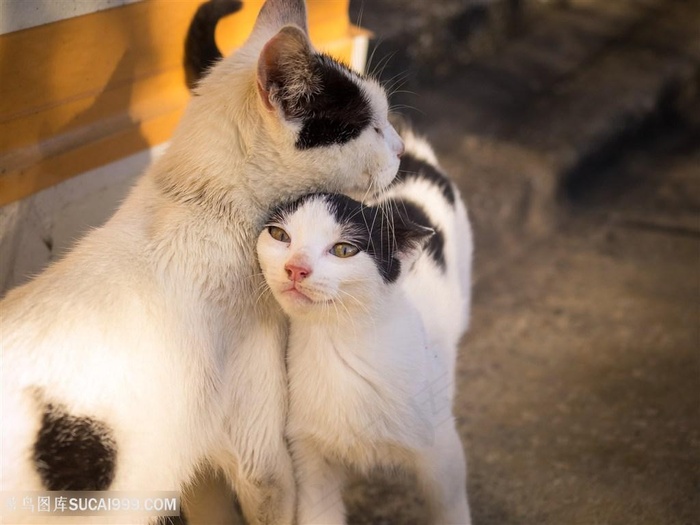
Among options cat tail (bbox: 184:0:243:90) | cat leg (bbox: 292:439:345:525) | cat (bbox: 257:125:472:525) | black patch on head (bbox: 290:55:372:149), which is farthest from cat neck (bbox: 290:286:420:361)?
cat tail (bbox: 184:0:243:90)

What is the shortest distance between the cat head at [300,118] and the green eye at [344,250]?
165mm

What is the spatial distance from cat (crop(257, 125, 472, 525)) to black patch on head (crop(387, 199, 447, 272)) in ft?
0.29

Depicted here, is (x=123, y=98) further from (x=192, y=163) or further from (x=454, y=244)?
(x=454, y=244)

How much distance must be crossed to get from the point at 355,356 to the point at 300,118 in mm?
518

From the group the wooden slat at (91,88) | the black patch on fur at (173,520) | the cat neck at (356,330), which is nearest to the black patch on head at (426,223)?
the cat neck at (356,330)

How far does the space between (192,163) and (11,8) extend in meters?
0.59

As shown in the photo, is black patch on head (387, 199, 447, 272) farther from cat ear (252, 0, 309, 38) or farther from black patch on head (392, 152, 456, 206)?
cat ear (252, 0, 309, 38)

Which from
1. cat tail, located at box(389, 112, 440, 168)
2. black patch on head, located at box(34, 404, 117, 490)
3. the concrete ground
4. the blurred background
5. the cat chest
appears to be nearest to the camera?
black patch on head, located at box(34, 404, 117, 490)

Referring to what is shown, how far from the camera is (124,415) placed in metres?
1.55

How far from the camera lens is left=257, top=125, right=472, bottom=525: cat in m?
1.66

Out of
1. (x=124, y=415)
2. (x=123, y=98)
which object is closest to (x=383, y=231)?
(x=124, y=415)

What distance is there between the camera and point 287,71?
1627mm

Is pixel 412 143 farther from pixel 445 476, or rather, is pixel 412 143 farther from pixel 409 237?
pixel 445 476

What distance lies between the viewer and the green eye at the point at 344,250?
1676mm
